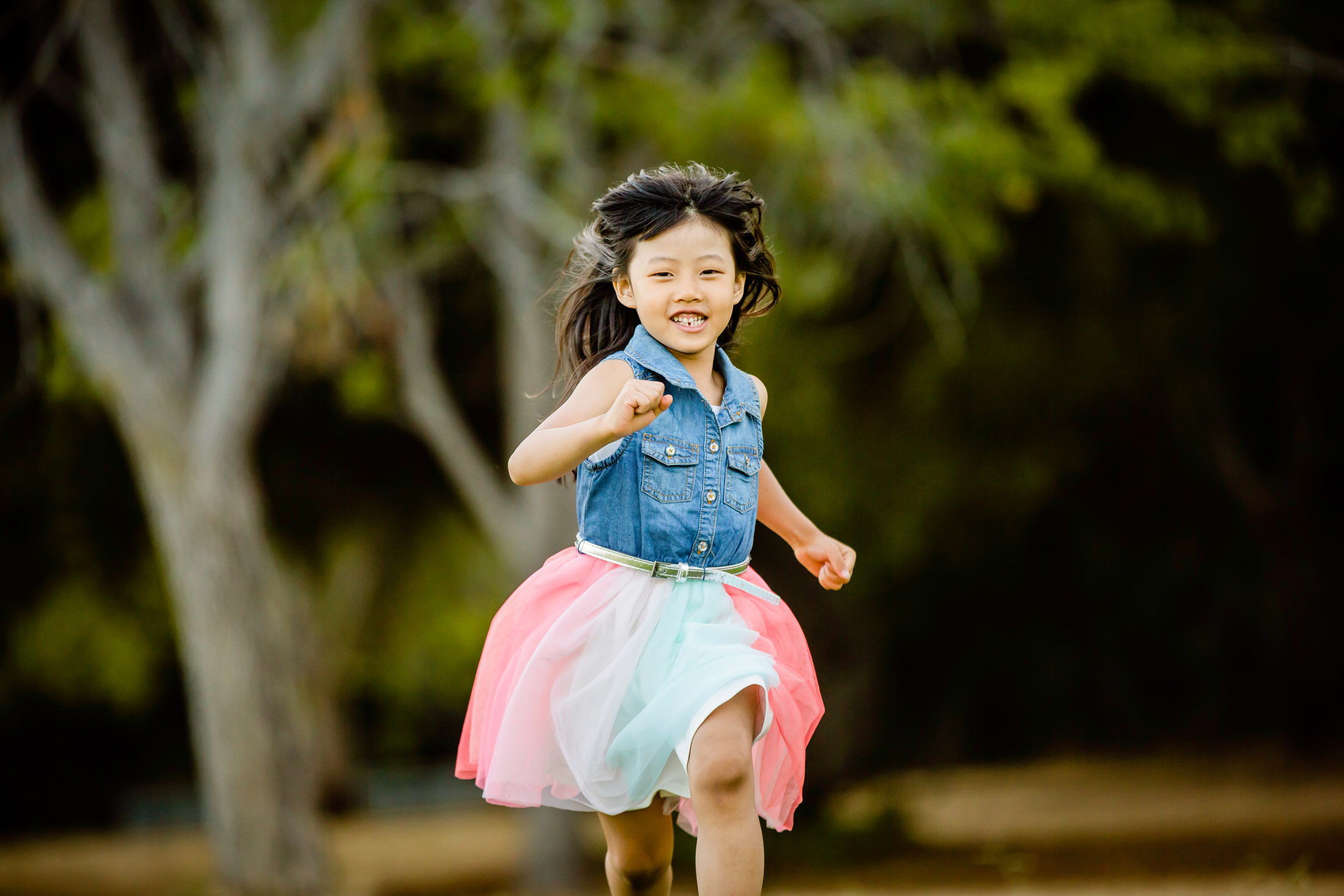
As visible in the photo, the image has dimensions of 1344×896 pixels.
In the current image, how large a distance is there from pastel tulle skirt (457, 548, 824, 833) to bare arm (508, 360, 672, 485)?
1.00 ft

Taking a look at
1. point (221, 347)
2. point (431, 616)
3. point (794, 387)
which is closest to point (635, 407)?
point (221, 347)

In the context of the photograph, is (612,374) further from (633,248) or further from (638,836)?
(638,836)

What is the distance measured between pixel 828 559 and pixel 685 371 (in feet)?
1.80

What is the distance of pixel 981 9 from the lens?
862cm

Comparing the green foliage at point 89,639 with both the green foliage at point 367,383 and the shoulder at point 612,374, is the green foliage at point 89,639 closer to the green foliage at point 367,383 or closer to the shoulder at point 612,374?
the green foliage at point 367,383

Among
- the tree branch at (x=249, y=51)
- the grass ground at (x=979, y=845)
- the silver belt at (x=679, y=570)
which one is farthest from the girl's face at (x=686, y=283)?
the tree branch at (x=249, y=51)

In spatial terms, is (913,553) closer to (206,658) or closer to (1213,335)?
(1213,335)

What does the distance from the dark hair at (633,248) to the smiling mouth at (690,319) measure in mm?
156

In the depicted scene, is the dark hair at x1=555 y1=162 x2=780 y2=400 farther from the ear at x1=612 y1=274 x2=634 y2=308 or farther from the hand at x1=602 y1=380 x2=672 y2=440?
the hand at x1=602 y1=380 x2=672 y2=440

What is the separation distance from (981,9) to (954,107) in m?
1.24

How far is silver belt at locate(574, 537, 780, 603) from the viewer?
2.61 metres

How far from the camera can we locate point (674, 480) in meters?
2.58

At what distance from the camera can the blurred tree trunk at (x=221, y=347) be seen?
7.80 m

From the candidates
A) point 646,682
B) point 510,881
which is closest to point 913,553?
point 510,881
